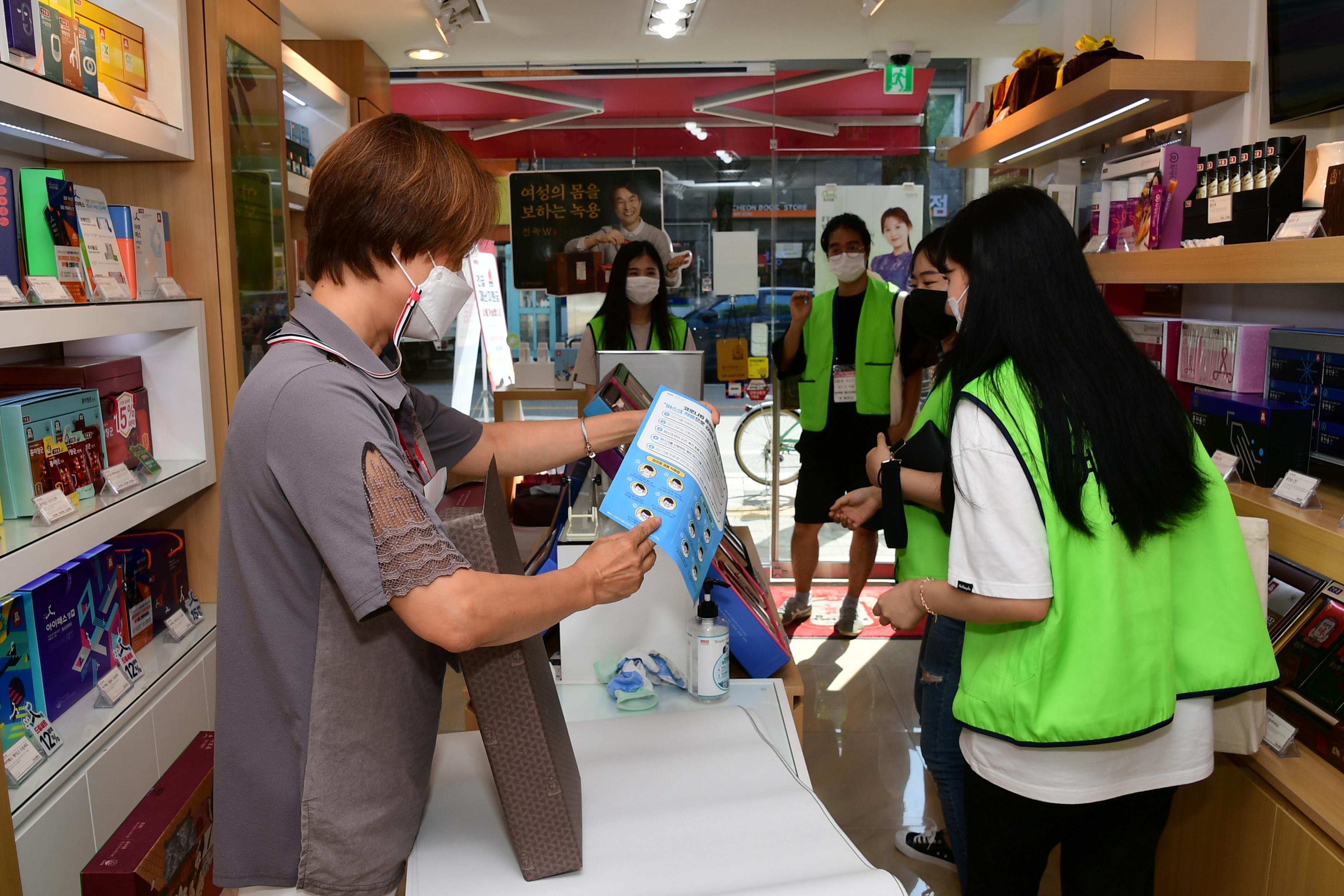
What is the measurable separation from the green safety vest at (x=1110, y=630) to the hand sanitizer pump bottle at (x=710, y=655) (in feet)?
1.44

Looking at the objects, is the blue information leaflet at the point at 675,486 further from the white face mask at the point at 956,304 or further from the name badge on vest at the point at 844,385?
the name badge on vest at the point at 844,385

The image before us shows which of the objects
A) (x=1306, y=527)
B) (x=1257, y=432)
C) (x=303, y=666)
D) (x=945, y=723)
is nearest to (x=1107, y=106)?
(x=1257, y=432)

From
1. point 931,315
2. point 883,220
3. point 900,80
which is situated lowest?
point 931,315

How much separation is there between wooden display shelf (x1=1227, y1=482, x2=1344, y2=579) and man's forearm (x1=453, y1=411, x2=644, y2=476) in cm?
118

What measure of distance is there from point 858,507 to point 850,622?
7.50ft

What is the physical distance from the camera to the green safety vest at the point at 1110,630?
1523 millimetres

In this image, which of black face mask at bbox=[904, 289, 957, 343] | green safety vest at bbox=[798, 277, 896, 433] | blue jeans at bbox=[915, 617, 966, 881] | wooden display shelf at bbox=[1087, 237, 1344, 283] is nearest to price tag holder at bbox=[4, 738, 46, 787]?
blue jeans at bbox=[915, 617, 966, 881]

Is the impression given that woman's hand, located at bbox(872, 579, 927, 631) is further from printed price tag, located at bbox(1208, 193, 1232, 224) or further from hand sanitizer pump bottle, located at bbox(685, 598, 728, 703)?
printed price tag, located at bbox(1208, 193, 1232, 224)

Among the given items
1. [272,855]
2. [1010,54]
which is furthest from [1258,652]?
[1010,54]

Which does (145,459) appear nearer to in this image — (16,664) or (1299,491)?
(16,664)

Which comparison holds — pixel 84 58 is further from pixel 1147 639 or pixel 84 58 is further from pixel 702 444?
pixel 1147 639

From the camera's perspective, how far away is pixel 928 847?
9.12 ft

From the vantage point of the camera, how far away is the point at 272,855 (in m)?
1.20

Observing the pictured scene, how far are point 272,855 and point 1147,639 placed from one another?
4.38 feet
